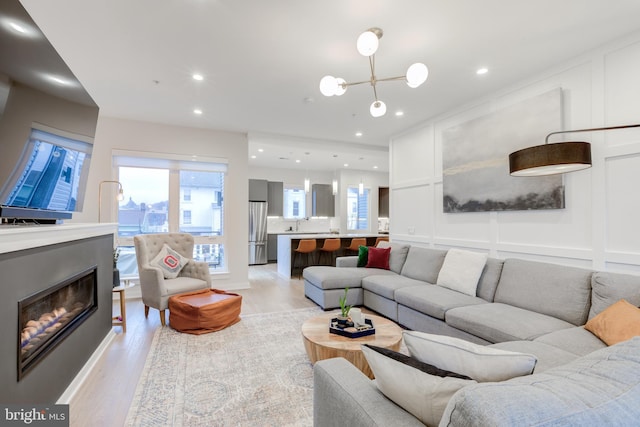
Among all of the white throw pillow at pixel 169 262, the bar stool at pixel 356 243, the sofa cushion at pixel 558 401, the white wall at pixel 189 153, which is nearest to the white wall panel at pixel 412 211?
the bar stool at pixel 356 243

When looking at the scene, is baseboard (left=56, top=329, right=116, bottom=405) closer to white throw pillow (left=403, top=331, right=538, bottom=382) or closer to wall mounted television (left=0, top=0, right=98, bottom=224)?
wall mounted television (left=0, top=0, right=98, bottom=224)

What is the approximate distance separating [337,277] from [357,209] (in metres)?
5.50

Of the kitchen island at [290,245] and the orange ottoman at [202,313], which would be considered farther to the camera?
the kitchen island at [290,245]

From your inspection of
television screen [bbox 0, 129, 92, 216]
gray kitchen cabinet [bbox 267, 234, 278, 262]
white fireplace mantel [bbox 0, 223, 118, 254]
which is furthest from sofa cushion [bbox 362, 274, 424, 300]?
gray kitchen cabinet [bbox 267, 234, 278, 262]

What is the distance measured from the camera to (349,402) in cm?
107

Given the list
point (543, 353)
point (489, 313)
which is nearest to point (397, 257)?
point (489, 313)

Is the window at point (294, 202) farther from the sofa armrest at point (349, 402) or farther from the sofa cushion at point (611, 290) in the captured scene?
the sofa armrest at point (349, 402)

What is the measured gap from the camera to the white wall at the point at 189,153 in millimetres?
4543

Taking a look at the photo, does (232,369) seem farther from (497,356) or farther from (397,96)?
(397,96)

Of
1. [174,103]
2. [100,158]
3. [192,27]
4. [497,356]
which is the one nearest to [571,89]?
[497,356]

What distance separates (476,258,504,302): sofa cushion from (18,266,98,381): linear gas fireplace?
11.8 feet

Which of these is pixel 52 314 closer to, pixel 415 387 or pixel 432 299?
pixel 415 387

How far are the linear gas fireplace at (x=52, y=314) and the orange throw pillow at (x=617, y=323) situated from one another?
3.38 meters

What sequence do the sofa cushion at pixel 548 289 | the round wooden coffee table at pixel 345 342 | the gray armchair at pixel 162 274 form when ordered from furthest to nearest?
the gray armchair at pixel 162 274
the sofa cushion at pixel 548 289
the round wooden coffee table at pixel 345 342
